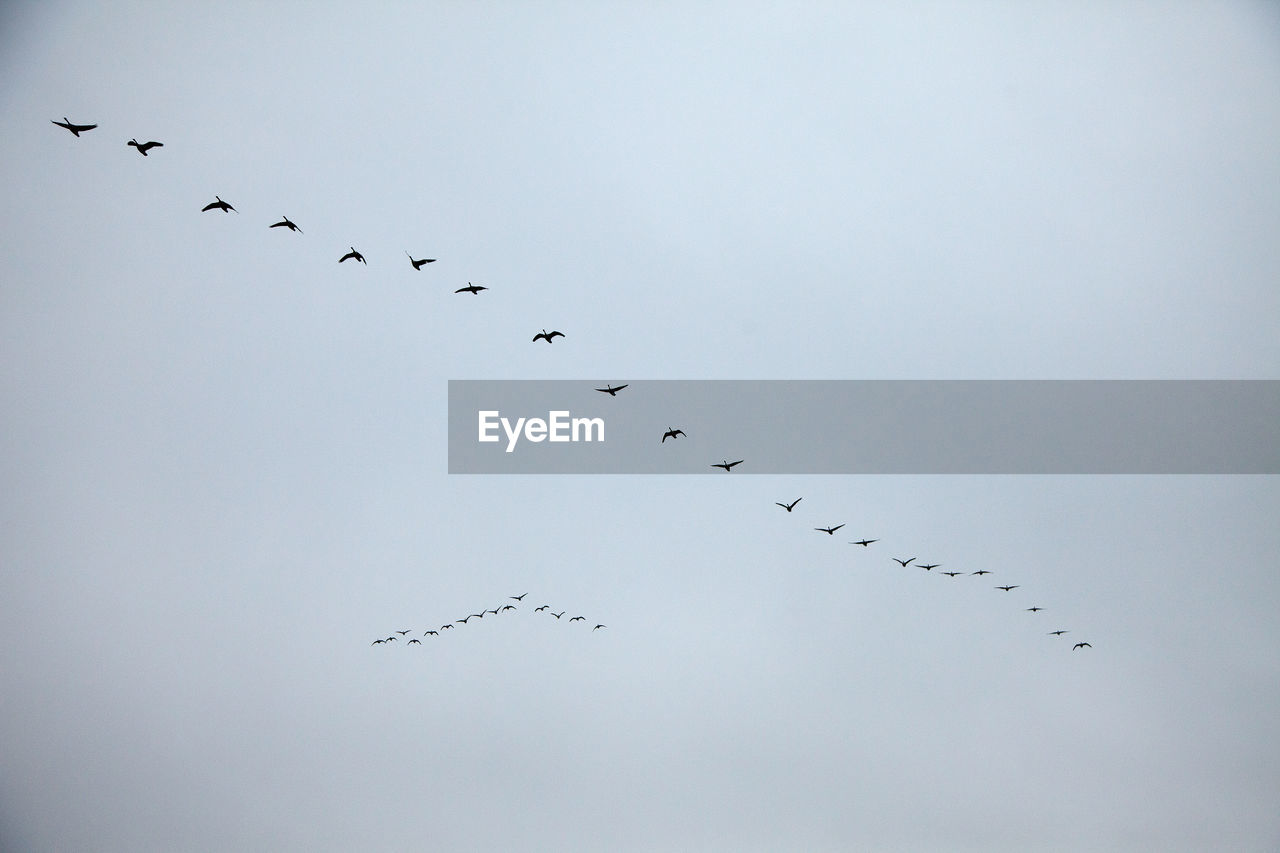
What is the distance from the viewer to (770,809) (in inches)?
2042

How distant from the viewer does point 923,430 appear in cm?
4509

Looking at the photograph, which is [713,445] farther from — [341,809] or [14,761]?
[14,761]

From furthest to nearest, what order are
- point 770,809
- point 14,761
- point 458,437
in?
point 770,809 < point 14,761 < point 458,437

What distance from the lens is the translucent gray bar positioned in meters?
43.0

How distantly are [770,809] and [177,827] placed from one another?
1404 inches

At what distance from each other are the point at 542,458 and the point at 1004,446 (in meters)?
25.9

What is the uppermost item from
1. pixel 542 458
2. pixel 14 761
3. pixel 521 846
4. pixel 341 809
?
pixel 542 458

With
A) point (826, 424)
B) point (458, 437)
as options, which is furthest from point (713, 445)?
point (458, 437)

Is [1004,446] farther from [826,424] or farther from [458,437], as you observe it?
[458,437]

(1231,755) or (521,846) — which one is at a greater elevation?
(1231,755)

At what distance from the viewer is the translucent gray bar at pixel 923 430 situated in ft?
141

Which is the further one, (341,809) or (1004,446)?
(341,809)

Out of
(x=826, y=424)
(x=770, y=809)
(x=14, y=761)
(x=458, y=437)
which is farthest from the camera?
(x=770, y=809)

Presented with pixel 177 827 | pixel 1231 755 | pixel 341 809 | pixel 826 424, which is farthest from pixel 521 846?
pixel 1231 755
